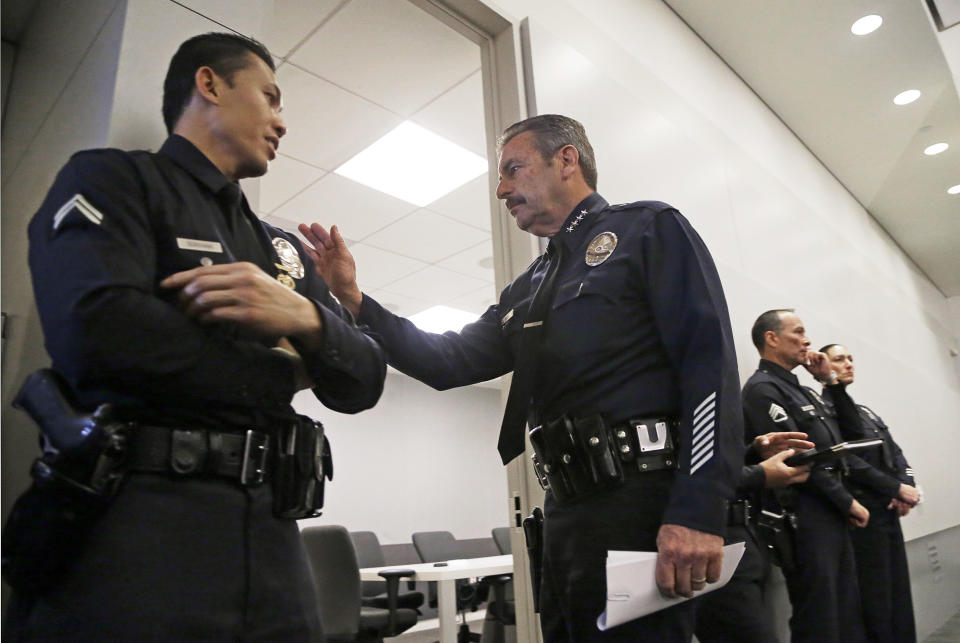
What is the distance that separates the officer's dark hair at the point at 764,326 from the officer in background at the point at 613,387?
1.69 meters

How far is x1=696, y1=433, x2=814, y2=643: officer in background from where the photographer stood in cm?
200

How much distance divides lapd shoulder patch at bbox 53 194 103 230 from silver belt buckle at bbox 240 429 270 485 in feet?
1.00

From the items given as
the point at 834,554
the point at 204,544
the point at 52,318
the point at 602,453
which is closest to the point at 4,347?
the point at 52,318

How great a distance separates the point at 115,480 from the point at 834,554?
258cm

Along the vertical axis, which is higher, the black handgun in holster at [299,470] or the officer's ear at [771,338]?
the officer's ear at [771,338]

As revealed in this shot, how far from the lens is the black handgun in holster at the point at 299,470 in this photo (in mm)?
828

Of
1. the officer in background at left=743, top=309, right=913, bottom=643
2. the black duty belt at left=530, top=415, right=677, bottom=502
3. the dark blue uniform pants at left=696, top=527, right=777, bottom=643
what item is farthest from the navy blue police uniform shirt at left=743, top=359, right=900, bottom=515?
the black duty belt at left=530, top=415, right=677, bottom=502

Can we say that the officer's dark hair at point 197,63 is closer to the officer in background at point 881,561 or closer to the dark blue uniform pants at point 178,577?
the dark blue uniform pants at point 178,577

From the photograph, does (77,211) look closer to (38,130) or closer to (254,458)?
(254,458)

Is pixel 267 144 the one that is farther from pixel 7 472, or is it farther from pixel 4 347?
pixel 7 472

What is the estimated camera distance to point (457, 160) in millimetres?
3703

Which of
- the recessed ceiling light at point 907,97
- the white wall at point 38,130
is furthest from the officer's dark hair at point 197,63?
the recessed ceiling light at point 907,97

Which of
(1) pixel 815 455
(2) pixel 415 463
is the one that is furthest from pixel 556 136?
(2) pixel 415 463

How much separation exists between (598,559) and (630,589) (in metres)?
0.13
